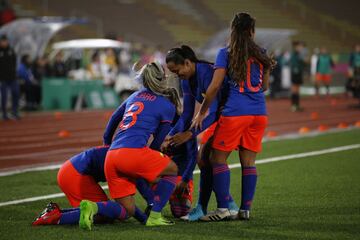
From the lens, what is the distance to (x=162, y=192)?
745 centimetres

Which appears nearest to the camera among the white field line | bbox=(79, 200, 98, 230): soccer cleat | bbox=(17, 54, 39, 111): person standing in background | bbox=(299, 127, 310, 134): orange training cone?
bbox=(79, 200, 98, 230): soccer cleat

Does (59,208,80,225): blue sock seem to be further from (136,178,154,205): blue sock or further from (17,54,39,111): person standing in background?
(17,54,39,111): person standing in background

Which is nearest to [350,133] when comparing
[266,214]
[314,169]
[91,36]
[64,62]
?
[314,169]

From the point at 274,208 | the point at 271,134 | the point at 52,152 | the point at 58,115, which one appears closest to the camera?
the point at 274,208

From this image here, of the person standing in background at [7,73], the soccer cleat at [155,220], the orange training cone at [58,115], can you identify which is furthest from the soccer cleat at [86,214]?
the orange training cone at [58,115]

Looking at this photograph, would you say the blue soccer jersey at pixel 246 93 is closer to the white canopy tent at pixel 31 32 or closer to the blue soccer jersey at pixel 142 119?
the blue soccer jersey at pixel 142 119

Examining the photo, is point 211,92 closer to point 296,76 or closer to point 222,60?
point 222,60

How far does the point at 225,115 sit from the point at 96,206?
1395mm

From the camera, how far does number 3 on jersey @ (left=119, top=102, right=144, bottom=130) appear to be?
7406 millimetres

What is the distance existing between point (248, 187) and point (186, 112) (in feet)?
2.82

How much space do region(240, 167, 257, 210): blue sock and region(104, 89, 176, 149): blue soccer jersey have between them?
0.83 metres

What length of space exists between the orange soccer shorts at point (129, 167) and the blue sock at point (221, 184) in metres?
0.55

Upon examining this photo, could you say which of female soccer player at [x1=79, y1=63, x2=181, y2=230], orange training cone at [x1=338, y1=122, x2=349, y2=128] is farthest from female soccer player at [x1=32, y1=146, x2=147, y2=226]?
orange training cone at [x1=338, y1=122, x2=349, y2=128]

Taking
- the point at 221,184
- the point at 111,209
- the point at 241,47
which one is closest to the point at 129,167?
the point at 111,209
